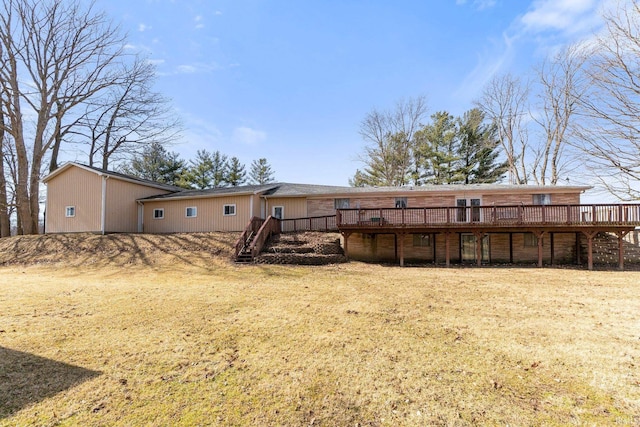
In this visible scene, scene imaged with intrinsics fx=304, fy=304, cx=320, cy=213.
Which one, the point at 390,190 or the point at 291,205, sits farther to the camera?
the point at 291,205

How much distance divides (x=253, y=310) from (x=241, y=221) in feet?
42.5

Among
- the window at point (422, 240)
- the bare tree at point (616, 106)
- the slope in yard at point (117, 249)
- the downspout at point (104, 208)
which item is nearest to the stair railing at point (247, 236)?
the slope in yard at point (117, 249)

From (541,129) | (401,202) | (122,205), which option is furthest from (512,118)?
(122,205)

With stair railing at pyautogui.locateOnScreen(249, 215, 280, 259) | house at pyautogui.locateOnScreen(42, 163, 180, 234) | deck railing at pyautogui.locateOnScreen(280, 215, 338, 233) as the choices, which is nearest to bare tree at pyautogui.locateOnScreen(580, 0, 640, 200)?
deck railing at pyautogui.locateOnScreen(280, 215, 338, 233)

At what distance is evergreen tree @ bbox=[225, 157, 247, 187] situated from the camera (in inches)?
1444

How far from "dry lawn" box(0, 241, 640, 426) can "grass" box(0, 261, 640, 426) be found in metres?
0.02

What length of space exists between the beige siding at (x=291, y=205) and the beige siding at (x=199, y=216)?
1.71 m

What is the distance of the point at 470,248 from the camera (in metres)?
16.4

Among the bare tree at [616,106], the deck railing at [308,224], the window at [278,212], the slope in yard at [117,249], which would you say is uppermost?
the bare tree at [616,106]

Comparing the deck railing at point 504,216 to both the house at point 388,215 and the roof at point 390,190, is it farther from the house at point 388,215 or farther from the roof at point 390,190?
the roof at point 390,190

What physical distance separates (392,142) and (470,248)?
18.1 meters

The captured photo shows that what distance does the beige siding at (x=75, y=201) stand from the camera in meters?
18.9

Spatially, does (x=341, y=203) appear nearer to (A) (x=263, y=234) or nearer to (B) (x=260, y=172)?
(A) (x=263, y=234)

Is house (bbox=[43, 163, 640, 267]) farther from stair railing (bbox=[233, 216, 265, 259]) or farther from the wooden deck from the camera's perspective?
stair railing (bbox=[233, 216, 265, 259])
